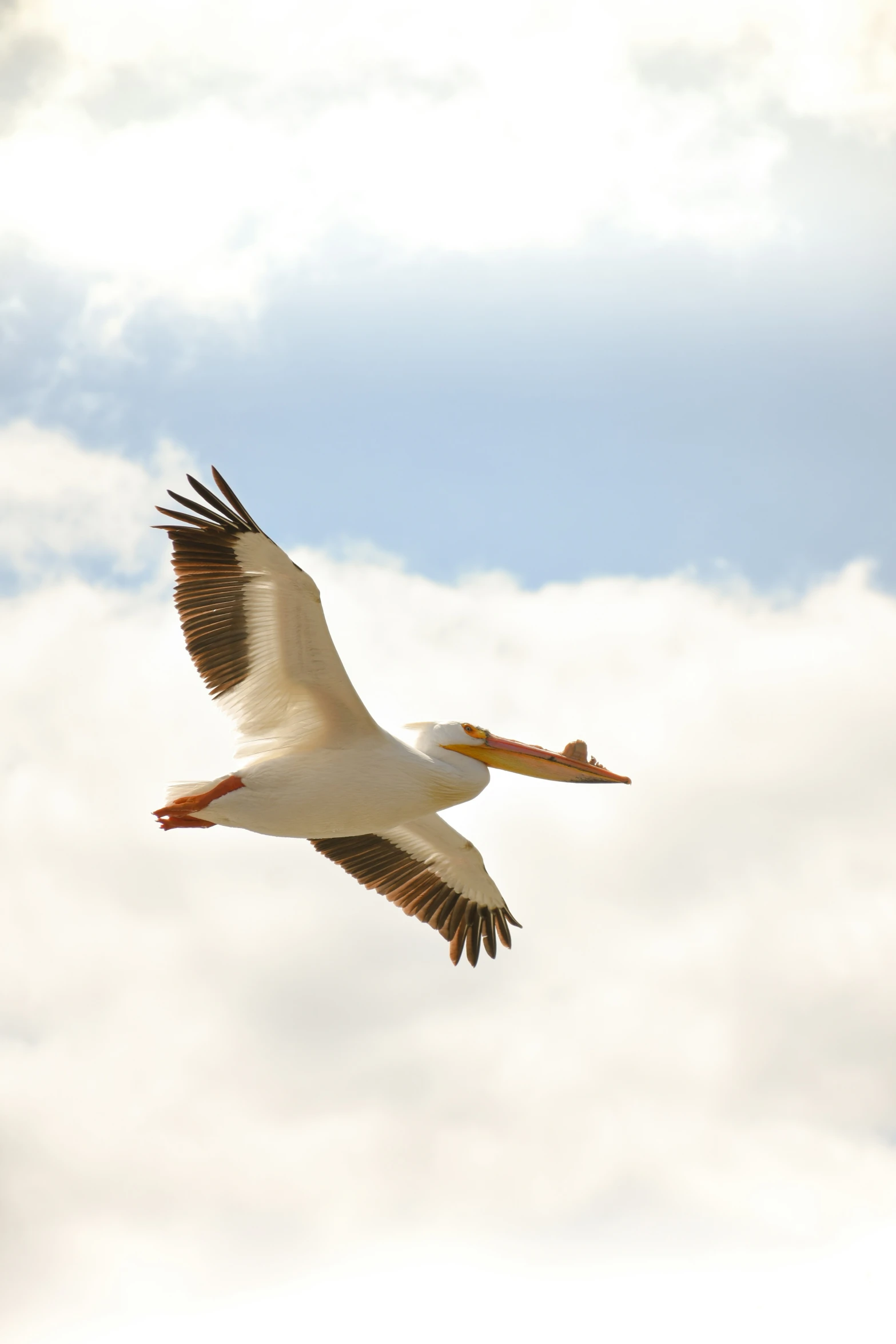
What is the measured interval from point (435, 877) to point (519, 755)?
2.08m

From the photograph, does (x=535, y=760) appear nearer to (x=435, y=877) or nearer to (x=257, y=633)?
(x=435, y=877)

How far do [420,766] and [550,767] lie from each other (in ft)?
5.45

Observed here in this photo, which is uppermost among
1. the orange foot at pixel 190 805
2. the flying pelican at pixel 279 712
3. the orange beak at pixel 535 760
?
the orange beak at pixel 535 760

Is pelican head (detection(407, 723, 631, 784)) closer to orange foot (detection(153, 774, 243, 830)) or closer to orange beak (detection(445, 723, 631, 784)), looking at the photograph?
orange beak (detection(445, 723, 631, 784))

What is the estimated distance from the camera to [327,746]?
1137cm

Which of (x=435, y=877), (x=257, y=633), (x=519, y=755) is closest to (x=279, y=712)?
(x=257, y=633)

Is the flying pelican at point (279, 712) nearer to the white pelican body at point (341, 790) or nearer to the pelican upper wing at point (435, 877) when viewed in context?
the white pelican body at point (341, 790)

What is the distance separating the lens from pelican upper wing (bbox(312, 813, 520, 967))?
13680 mm

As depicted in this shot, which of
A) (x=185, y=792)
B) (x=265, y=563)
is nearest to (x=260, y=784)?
(x=185, y=792)

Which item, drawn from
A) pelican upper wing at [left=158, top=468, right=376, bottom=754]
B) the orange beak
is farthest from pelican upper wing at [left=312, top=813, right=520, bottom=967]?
pelican upper wing at [left=158, top=468, right=376, bottom=754]

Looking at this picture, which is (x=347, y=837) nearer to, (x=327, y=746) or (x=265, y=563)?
(x=327, y=746)

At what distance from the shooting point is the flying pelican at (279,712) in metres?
11.1

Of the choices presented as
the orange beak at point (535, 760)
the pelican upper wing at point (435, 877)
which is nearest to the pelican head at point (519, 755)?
the orange beak at point (535, 760)

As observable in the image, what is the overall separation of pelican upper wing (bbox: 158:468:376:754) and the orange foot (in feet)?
1.33
